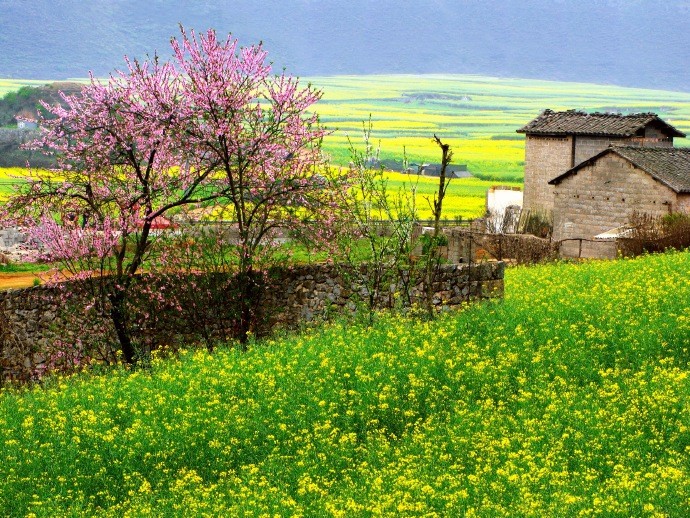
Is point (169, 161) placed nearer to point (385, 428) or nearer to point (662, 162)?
point (385, 428)

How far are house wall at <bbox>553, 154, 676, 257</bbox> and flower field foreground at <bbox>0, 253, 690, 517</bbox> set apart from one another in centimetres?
2452

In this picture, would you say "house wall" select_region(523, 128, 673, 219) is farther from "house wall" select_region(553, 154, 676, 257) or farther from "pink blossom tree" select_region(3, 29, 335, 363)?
"pink blossom tree" select_region(3, 29, 335, 363)

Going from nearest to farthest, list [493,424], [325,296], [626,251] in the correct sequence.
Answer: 1. [493,424]
2. [325,296]
3. [626,251]

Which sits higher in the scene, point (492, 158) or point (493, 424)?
point (492, 158)

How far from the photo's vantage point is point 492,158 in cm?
14150

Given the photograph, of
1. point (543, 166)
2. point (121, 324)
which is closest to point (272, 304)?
point (121, 324)

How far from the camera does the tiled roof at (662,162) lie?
4322cm

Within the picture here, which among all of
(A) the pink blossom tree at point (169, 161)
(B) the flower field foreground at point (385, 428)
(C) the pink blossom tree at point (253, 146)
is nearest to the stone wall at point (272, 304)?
(A) the pink blossom tree at point (169, 161)

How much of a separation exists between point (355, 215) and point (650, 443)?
1093 centimetres

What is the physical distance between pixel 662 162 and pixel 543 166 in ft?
52.5

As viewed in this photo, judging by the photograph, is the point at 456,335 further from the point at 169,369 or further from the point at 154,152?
the point at 154,152

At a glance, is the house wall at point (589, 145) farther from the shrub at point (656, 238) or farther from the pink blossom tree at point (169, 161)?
the pink blossom tree at point (169, 161)

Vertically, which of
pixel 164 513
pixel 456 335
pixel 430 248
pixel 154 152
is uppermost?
pixel 154 152

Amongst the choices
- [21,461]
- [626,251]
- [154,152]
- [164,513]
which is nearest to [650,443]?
[164,513]
